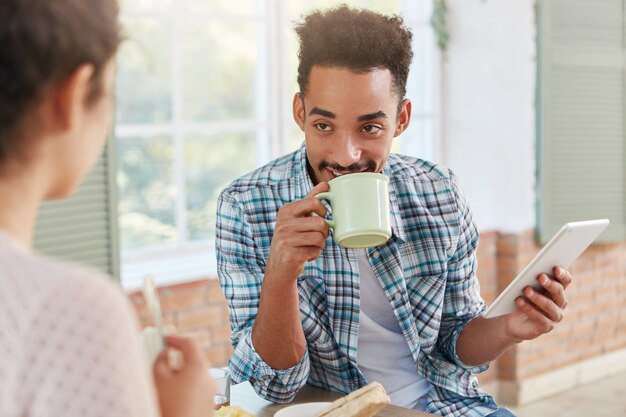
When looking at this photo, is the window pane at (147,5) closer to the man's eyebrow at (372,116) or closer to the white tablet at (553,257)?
the man's eyebrow at (372,116)

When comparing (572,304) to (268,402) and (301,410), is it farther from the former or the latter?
(301,410)

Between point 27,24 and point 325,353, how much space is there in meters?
1.19

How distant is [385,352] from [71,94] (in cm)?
121

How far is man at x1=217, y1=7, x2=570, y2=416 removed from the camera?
67.3 inches

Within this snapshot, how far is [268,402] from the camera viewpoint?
1.63 meters

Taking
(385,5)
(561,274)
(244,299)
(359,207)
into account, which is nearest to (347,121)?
(359,207)

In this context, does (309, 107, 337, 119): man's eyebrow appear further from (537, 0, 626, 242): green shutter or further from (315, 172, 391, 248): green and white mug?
(537, 0, 626, 242): green shutter

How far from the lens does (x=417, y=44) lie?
418 cm

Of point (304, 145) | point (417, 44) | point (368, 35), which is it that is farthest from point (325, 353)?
point (417, 44)

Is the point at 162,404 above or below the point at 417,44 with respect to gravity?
below

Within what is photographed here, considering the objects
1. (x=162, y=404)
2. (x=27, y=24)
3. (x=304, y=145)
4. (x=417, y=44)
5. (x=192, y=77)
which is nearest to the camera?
(x=27, y=24)

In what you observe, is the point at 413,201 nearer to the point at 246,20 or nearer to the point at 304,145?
the point at 304,145

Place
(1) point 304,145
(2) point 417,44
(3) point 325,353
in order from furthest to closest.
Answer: (2) point 417,44, (1) point 304,145, (3) point 325,353

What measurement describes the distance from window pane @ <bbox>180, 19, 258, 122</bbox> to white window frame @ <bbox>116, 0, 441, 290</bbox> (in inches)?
1.2
